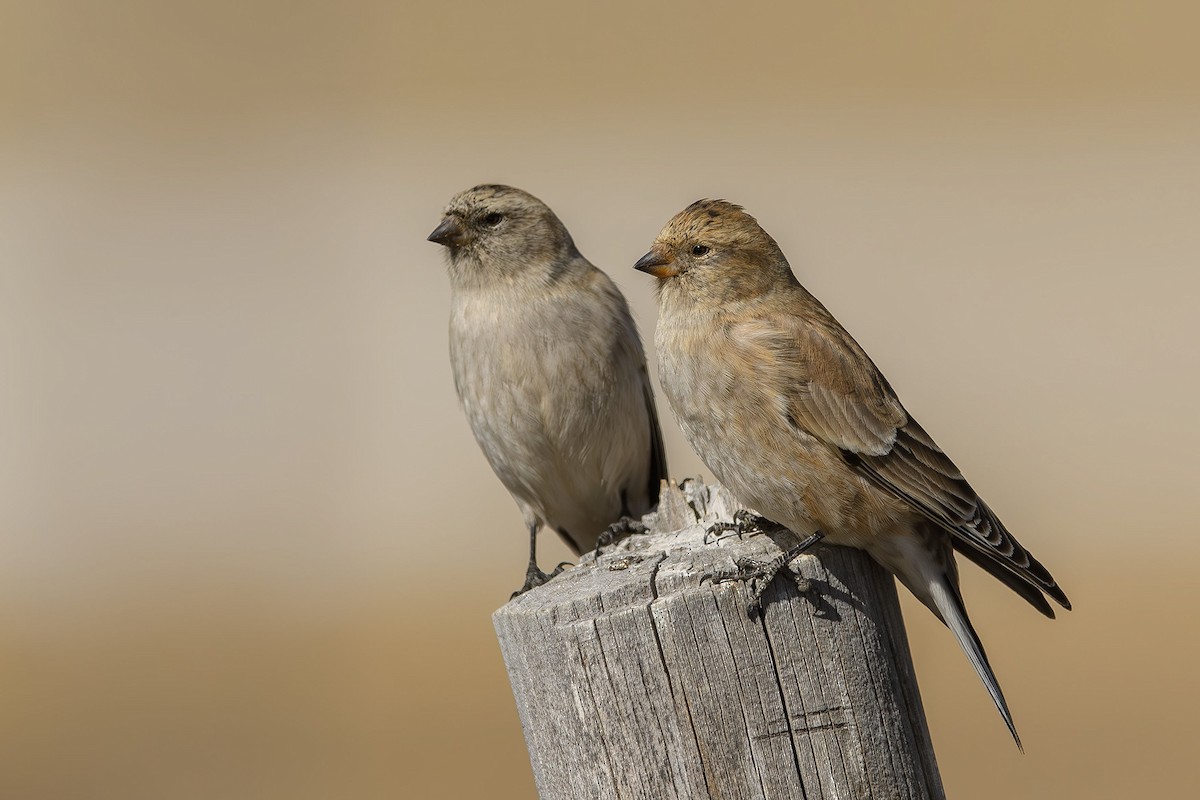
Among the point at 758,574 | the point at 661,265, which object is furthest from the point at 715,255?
the point at 758,574

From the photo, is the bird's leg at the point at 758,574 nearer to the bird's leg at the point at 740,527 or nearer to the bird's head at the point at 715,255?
the bird's leg at the point at 740,527

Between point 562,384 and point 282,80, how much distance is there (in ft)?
60.0

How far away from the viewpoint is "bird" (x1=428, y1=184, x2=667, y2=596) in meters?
6.18

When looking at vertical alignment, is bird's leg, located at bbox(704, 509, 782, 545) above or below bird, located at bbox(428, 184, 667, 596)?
below

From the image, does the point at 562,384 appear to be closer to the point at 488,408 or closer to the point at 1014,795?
the point at 488,408

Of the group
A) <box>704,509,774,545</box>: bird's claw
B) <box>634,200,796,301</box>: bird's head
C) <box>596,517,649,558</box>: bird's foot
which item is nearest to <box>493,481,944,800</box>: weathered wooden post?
<box>704,509,774,545</box>: bird's claw

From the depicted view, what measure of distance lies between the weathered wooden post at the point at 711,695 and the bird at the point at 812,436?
718mm

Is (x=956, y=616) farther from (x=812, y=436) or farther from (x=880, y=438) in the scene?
(x=812, y=436)

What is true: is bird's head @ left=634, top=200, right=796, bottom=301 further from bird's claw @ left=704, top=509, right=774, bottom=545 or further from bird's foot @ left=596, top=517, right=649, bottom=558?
bird's foot @ left=596, top=517, right=649, bottom=558

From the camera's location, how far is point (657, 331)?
4855mm

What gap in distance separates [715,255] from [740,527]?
964 mm

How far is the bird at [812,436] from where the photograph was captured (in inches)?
167

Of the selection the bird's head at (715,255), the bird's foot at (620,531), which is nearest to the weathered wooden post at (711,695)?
the bird's head at (715,255)

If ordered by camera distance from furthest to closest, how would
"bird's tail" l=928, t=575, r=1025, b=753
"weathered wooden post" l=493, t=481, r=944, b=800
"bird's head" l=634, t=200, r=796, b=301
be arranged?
"bird's head" l=634, t=200, r=796, b=301 → "bird's tail" l=928, t=575, r=1025, b=753 → "weathered wooden post" l=493, t=481, r=944, b=800
